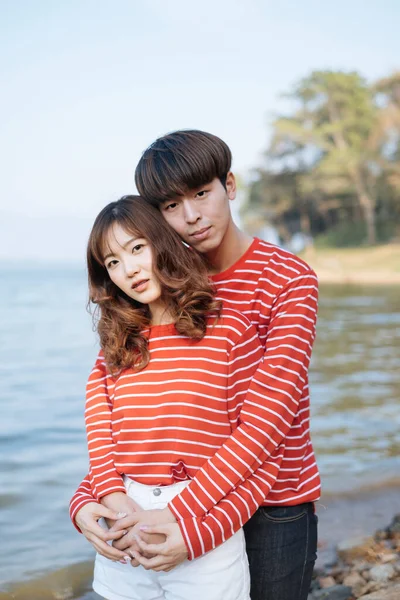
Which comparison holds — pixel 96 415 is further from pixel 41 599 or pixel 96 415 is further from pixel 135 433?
pixel 41 599

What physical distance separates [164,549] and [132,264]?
2.45ft

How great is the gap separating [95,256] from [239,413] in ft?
1.98

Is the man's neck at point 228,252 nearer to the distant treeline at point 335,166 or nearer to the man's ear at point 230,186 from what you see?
the man's ear at point 230,186

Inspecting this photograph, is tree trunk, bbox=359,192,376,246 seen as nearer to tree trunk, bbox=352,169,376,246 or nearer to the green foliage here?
tree trunk, bbox=352,169,376,246

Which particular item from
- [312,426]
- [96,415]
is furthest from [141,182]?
[312,426]

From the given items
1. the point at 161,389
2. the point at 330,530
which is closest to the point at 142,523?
the point at 161,389

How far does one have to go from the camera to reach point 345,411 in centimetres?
725

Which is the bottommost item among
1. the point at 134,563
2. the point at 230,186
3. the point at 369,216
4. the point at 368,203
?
the point at 369,216

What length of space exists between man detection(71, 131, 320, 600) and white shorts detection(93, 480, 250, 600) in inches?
2.9

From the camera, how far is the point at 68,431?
6578mm

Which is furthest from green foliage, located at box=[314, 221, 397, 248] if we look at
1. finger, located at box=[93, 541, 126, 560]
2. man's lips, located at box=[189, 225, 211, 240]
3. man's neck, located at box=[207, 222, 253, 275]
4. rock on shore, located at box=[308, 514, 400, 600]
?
finger, located at box=[93, 541, 126, 560]

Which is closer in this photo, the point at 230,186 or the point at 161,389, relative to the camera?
the point at 161,389

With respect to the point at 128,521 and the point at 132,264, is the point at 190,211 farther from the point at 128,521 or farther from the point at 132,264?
the point at 128,521

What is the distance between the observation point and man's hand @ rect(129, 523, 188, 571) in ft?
5.52
